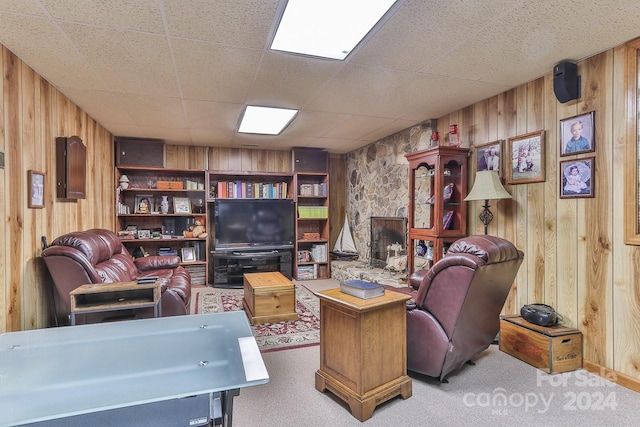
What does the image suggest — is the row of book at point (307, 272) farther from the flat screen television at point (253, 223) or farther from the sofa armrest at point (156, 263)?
the sofa armrest at point (156, 263)

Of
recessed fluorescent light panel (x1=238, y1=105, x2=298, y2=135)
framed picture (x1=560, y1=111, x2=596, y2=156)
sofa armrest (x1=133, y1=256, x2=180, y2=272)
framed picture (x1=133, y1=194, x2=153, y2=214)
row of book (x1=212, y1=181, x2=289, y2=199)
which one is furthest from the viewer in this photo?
row of book (x1=212, y1=181, x2=289, y2=199)

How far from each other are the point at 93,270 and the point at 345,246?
4002 mm

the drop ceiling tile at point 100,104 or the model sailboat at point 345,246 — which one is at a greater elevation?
the drop ceiling tile at point 100,104

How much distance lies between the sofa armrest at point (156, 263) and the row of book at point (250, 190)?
1533 mm

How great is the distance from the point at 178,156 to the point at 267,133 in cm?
175

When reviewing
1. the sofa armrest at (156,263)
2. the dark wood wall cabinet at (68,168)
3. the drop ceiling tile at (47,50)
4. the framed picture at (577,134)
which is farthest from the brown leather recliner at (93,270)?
the framed picture at (577,134)

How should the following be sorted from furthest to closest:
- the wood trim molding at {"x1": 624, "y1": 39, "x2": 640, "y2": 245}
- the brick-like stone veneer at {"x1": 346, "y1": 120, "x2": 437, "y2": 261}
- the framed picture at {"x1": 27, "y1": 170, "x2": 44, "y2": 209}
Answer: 1. the brick-like stone veneer at {"x1": 346, "y1": 120, "x2": 437, "y2": 261}
2. the framed picture at {"x1": 27, "y1": 170, "x2": 44, "y2": 209}
3. the wood trim molding at {"x1": 624, "y1": 39, "x2": 640, "y2": 245}

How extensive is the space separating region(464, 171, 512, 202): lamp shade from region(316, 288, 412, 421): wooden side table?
1.39 m

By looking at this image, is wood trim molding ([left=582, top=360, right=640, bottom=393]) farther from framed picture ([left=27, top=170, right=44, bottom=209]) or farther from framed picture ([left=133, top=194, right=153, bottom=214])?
framed picture ([left=133, top=194, right=153, bottom=214])

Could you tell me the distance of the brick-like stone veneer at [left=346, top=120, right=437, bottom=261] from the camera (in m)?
4.31

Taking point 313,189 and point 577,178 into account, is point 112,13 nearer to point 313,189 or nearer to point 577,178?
point 577,178

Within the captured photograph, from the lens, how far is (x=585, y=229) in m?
2.37

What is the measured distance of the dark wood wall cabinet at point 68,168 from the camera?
288 cm

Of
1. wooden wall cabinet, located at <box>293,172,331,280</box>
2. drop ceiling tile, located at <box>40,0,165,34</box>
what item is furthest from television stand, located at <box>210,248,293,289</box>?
drop ceiling tile, located at <box>40,0,165,34</box>
